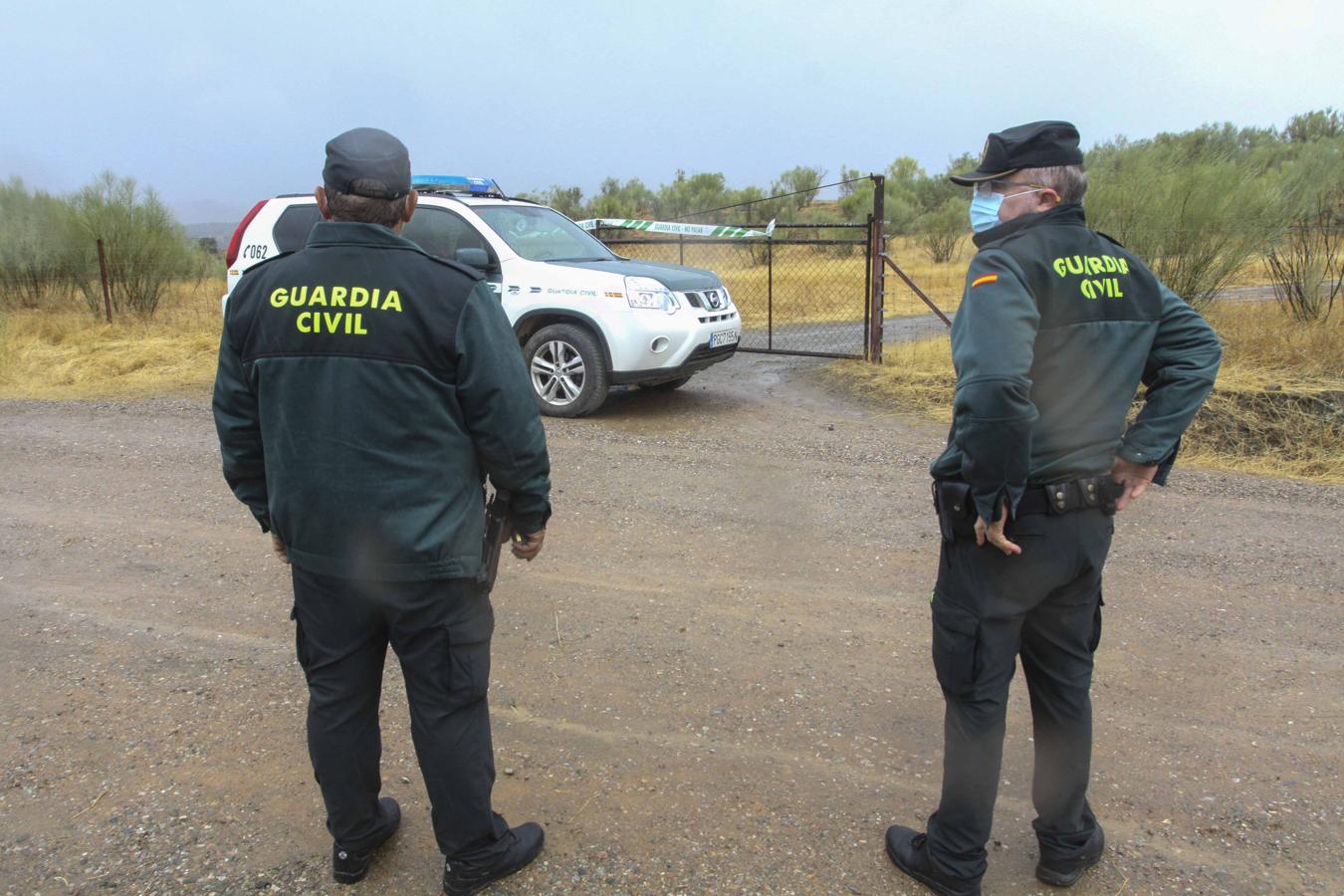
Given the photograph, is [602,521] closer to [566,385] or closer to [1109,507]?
[566,385]

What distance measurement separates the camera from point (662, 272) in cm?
854

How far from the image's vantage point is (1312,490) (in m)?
6.45

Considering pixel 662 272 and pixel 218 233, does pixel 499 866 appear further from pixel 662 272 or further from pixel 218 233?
pixel 218 233

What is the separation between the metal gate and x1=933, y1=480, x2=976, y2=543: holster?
8.16 m

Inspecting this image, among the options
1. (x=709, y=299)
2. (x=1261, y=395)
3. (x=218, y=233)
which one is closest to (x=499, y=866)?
(x=709, y=299)

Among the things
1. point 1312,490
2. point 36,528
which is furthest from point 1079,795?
point 36,528

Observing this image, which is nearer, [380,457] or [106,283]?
[380,457]

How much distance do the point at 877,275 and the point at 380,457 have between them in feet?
29.6

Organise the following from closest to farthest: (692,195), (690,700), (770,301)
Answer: (690,700) → (770,301) → (692,195)

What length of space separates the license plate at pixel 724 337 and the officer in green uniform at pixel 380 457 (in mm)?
6104

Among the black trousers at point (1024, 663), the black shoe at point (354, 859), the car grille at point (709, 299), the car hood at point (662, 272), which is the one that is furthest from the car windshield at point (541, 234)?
the black trousers at point (1024, 663)

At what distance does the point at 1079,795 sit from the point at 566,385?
626cm

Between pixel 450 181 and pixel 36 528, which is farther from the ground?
pixel 450 181

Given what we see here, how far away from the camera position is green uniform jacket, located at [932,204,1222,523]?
7.63ft
